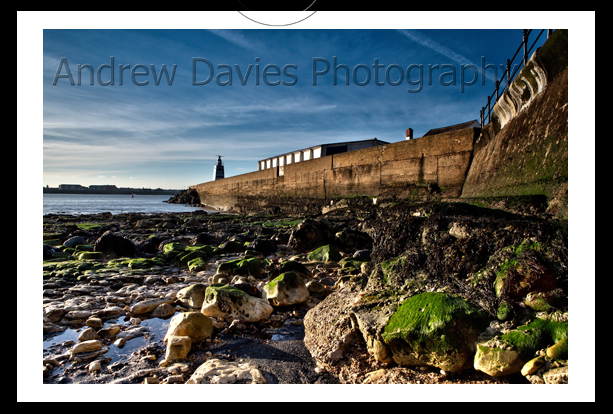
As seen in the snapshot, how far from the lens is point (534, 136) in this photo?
194 inches

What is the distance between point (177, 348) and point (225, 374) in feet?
1.87

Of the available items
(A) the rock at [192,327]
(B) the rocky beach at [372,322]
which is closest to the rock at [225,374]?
(B) the rocky beach at [372,322]

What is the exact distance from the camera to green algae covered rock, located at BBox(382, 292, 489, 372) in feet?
6.04

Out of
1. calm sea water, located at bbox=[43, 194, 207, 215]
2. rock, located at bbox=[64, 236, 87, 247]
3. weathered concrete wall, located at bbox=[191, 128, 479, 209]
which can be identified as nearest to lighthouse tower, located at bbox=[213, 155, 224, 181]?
calm sea water, located at bbox=[43, 194, 207, 215]

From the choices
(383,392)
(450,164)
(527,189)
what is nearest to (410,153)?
(450,164)

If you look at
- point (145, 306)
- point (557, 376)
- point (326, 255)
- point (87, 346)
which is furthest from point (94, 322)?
point (557, 376)

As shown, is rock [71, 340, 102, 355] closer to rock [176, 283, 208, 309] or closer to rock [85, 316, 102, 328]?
rock [85, 316, 102, 328]

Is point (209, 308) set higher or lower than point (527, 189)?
lower

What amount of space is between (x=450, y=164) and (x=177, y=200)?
151ft

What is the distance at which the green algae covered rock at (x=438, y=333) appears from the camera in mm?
1842

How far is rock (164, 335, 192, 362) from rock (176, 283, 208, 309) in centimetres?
102
